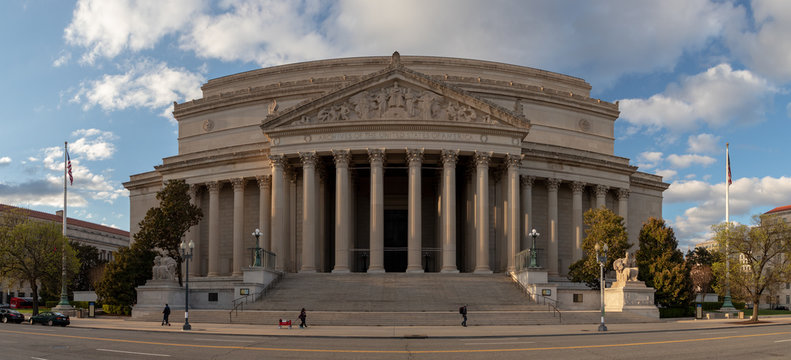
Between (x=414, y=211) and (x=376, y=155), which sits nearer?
(x=414, y=211)

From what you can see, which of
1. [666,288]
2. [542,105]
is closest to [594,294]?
[666,288]

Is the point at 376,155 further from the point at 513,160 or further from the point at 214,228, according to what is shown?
the point at 214,228

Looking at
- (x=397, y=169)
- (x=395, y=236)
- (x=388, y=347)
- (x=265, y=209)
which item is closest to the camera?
(x=388, y=347)

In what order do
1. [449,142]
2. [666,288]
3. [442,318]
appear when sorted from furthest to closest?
[449,142], [666,288], [442,318]

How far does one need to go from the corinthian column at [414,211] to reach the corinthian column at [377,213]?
235cm

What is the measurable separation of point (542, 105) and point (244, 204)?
1381 inches

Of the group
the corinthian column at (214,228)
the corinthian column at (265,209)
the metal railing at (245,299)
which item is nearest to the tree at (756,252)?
the metal railing at (245,299)

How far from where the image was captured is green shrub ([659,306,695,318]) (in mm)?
55200

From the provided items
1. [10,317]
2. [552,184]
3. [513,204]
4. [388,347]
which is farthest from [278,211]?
[388,347]

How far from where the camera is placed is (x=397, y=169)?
224 ft

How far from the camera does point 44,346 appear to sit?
28.8m

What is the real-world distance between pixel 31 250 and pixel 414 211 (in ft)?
114

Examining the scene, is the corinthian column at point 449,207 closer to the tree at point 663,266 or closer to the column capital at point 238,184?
the tree at point 663,266

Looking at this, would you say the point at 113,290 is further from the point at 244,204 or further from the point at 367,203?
the point at 367,203
